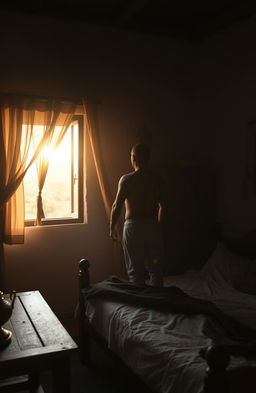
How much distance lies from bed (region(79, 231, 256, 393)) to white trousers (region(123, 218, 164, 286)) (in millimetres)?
227

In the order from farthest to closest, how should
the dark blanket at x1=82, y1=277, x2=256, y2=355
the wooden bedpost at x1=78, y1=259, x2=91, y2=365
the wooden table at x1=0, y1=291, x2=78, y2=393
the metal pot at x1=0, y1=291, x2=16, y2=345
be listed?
the wooden bedpost at x1=78, y1=259, x2=91, y2=365, the dark blanket at x1=82, y1=277, x2=256, y2=355, the metal pot at x1=0, y1=291, x2=16, y2=345, the wooden table at x1=0, y1=291, x2=78, y2=393

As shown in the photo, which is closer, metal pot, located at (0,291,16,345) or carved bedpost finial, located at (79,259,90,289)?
metal pot, located at (0,291,16,345)

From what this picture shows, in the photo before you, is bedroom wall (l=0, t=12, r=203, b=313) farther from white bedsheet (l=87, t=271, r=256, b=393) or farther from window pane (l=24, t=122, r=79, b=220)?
white bedsheet (l=87, t=271, r=256, b=393)

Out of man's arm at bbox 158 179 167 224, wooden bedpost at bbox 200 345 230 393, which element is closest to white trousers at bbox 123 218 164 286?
man's arm at bbox 158 179 167 224

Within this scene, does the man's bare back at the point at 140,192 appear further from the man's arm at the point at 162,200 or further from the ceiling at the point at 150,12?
the ceiling at the point at 150,12

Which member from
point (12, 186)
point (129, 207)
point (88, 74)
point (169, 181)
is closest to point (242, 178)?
point (169, 181)

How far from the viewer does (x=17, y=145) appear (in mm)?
3602

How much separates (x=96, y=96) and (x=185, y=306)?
249cm

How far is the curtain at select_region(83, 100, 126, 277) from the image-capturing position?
395cm

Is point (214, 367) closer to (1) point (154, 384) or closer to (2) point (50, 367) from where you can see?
(1) point (154, 384)

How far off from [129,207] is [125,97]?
1552mm

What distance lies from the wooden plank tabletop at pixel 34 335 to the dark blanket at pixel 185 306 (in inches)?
21.2

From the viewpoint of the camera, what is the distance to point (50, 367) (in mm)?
1844

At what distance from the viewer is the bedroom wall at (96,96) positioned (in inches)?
148
